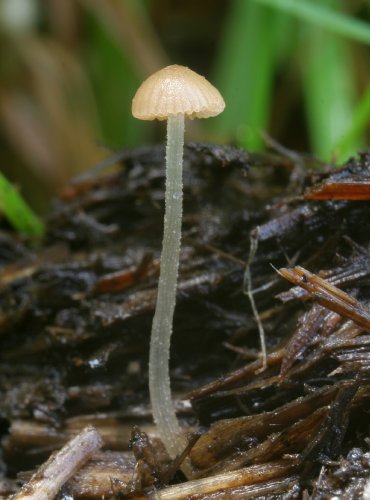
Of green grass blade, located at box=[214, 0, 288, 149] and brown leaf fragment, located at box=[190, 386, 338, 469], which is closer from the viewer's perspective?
brown leaf fragment, located at box=[190, 386, 338, 469]

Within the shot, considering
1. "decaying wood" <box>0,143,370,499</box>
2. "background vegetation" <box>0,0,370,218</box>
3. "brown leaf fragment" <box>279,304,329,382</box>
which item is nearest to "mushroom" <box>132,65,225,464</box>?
"decaying wood" <box>0,143,370,499</box>

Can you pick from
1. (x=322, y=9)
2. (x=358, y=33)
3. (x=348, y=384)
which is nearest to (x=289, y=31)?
(x=322, y=9)

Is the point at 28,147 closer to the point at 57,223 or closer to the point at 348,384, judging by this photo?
the point at 57,223

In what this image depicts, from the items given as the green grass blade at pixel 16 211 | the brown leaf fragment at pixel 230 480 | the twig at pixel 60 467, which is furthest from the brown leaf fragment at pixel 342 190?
the green grass blade at pixel 16 211

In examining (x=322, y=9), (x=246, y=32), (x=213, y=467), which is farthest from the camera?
(x=246, y=32)

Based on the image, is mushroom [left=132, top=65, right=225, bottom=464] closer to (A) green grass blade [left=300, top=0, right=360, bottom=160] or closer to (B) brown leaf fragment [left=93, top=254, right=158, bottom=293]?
(B) brown leaf fragment [left=93, top=254, right=158, bottom=293]

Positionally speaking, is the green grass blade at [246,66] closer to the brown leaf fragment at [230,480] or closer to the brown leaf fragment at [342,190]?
the brown leaf fragment at [342,190]

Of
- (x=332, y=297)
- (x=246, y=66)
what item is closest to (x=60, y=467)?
(x=332, y=297)
